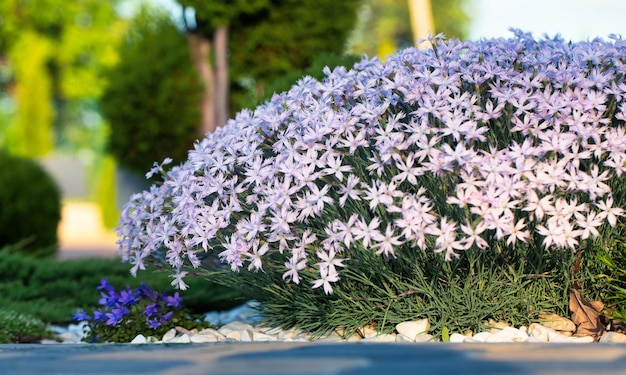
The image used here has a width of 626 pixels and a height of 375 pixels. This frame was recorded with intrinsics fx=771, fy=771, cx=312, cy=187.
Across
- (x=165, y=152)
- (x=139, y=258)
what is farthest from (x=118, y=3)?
(x=139, y=258)

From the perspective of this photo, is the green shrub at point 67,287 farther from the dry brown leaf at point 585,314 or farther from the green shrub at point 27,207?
the green shrub at point 27,207

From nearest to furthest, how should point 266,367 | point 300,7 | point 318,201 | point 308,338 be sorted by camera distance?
point 266,367 < point 318,201 < point 308,338 < point 300,7

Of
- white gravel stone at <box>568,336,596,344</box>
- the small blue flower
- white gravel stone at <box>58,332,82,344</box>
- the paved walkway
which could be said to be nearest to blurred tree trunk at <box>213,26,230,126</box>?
white gravel stone at <box>58,332,82,344</box>

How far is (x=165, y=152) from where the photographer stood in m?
10.3

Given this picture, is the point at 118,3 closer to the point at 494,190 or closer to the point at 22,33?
the point at 22,33

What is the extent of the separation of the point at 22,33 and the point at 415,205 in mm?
28423

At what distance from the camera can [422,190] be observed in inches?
118

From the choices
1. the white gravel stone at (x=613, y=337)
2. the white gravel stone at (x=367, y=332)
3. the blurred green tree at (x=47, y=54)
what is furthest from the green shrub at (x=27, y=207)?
the blurred green tree at (x=47, y=54)

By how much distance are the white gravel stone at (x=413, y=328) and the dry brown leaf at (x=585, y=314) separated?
0.64 m

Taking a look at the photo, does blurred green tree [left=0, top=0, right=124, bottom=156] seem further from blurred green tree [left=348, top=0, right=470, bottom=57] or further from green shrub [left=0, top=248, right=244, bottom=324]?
green shrub [left=0, top=248, right=244, bottom=324]

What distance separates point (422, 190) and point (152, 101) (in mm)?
7668

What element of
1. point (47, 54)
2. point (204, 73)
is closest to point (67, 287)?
point (204, 73)

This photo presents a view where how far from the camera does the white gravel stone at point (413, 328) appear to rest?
3260 millimetres

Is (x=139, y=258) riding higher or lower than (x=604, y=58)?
lower
